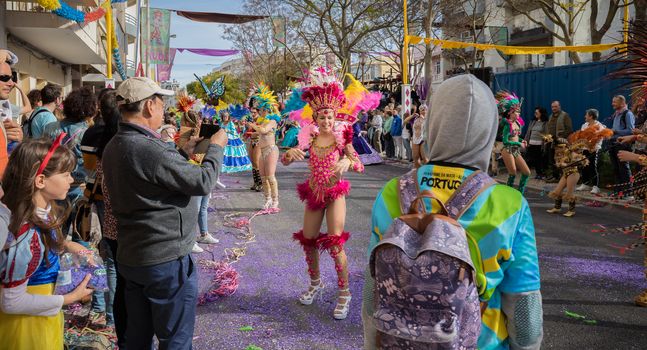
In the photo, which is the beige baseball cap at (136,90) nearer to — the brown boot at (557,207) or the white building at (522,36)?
the brown boot at (557,207)

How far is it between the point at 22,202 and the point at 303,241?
2.50 m

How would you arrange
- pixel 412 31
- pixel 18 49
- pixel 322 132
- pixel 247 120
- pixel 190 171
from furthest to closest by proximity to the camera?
pixel 412 31
pixel 18 49
pixel 247 120
pixel 322 132
pixel 190 171

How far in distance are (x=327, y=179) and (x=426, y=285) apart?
331 cm

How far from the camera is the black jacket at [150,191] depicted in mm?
2770

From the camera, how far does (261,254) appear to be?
271 inches

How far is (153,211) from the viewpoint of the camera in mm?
2826

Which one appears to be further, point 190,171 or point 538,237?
point 538,237

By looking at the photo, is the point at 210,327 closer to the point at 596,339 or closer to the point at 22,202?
the point at 22,202


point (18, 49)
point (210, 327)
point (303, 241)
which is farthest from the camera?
point (18, 49)

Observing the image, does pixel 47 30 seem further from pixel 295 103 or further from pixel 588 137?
pixel 588 137

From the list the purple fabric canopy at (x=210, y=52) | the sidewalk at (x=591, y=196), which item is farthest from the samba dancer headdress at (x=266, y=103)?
the purple fabric canopy at (x=210, y=52)

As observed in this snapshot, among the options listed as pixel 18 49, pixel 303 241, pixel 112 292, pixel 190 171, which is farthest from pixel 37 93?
pixel 18 49

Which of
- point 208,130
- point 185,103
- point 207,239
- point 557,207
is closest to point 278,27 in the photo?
point 557,207

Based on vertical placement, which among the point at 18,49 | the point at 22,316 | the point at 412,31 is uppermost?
the point at 412,31
